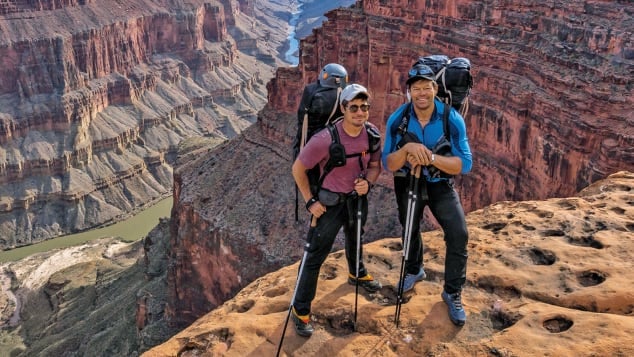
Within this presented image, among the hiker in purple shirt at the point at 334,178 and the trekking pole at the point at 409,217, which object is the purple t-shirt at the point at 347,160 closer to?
the hiker in purple shirt at the point at 334,178

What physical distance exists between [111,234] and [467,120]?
55.2m

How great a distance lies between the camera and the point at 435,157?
9219mm

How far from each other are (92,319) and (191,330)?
3486 centimetres

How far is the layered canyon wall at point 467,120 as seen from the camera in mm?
20594

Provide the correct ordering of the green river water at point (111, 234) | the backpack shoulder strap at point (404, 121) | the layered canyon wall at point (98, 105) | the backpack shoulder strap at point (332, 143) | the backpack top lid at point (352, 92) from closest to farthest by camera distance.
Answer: the backpack top lid at point (352, 92) < the backpack shoulder strap at point (332, 143) < the backpack shoulder strap at point (404, 121) < the green river water at point (111, 234) < the layered canyon wall at point (98, 105)

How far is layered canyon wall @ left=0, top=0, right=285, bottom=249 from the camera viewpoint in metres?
77.0

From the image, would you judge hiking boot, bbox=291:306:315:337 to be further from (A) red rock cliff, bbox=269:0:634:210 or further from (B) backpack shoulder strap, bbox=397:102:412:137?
(A) red rock cliff, bbox=269:0:634:210

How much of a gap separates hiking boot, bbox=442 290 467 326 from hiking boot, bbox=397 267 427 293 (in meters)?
0.90

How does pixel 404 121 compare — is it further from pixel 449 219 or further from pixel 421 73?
pixel 449 219

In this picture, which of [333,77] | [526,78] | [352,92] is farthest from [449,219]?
[526,78]

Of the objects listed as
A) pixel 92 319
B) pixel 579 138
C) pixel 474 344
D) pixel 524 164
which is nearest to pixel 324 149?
pixel 474 344

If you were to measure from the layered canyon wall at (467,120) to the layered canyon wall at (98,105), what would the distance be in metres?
43.8

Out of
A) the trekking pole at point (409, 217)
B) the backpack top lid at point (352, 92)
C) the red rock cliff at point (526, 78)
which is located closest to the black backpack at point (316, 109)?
the backpack top lid at point (352, 92)

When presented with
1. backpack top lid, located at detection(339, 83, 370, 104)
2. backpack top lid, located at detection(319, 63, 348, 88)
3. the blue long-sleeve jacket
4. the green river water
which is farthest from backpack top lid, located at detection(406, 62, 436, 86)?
the green river water
